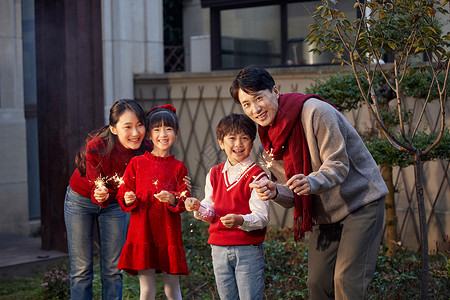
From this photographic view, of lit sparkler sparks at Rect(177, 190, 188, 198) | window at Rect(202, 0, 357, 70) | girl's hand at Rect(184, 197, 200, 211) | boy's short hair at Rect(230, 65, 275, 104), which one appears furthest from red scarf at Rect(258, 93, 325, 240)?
window at Rect(202, 0, 357, 70)

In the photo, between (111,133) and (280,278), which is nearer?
(111,133)

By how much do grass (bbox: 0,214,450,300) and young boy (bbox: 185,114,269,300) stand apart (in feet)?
1.48

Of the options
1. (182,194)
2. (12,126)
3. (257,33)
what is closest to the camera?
(182,194)

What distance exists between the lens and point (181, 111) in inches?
345

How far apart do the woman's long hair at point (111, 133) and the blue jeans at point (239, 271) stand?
977 mm

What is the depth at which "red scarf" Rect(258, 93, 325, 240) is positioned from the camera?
343 cm

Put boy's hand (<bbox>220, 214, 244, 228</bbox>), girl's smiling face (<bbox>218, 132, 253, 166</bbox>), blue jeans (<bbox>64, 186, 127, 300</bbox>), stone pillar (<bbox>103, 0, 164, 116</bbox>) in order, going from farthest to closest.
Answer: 1. stone pillar (<bbox>103, 0, 164, 116</bbox>)
2. blue jeans (<bbox>64, 186, 127, 300</bbox>)
3. girl's smiling face (<bbox>218, 132, 253, 166</bbox>)
4. boy's hand (<bbox>220, 214, 244, 228</bbox>)

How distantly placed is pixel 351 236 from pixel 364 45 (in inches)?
61.8

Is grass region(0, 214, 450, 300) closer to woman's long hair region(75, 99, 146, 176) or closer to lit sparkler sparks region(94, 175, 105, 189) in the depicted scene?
lit sparkler sparks region(94, 175, 105, 189)

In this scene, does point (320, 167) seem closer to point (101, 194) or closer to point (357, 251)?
point (357, 251)

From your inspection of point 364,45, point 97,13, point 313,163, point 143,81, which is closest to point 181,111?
point 143,81

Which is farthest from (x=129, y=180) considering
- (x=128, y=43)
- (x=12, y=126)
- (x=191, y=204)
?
(x=12, y=126)

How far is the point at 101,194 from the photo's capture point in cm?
416

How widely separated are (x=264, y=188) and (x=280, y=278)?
6.63ft
